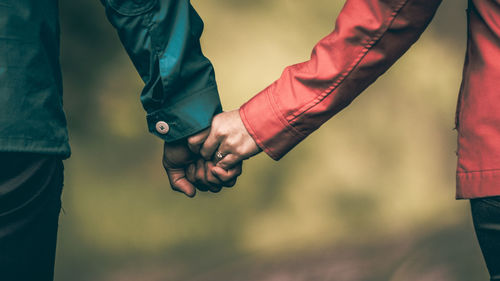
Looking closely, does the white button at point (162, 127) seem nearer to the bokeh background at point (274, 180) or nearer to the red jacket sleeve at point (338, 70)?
the red jacket sleeve at point (338, 70)

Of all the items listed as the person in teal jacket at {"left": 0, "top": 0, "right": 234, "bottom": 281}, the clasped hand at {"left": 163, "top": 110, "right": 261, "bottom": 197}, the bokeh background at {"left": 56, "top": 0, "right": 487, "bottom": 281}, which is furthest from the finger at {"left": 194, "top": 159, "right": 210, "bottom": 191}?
the bokeh background at {"left": 56, "top": 0, "right": 487, "bottom": 281}

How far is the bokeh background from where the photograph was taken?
5.43 feet

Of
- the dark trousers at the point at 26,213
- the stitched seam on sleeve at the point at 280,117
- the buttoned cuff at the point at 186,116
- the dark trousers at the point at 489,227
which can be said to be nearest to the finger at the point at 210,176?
the buttoned cuff at the point at 186,116

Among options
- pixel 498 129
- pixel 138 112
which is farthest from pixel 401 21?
pixel 138 112

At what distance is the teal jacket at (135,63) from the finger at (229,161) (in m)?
0.10

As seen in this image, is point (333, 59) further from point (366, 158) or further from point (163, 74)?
point (366, 158)

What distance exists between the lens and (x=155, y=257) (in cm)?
173

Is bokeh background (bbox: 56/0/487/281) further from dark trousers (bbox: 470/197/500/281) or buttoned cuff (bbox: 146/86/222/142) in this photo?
dark trousers (bbox: 470/197/500/281)

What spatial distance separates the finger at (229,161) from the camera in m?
1.07

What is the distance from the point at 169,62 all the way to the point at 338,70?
1.07 ft

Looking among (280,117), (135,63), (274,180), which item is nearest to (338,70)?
(280,117)

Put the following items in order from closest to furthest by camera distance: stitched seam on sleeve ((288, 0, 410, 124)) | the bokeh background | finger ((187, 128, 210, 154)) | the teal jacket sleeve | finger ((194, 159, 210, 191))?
stitched seam on sleeve ((288, 0, 410, 124)), the teal jacket sleeve, finger ((187, 128, 210, 154)), finger ((194, 159, 210, 191)), the bokeh background

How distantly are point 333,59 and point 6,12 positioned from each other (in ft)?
1.79

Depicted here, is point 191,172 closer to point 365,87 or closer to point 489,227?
point 365,87
